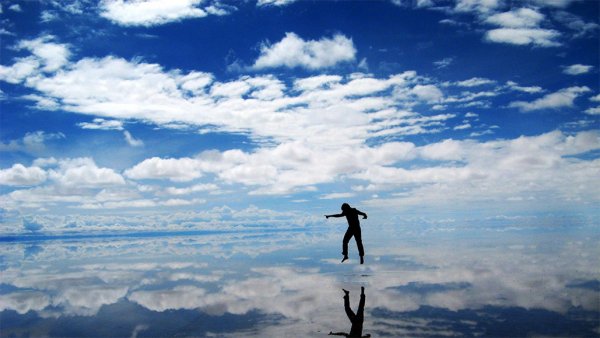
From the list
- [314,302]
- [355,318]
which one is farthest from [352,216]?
[355,318]

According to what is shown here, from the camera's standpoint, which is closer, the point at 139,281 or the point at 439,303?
the point at 439,303

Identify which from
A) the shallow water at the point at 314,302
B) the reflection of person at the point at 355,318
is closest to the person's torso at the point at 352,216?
the shallow water at the point at 314,302

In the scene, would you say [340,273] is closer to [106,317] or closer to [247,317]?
[247,317]

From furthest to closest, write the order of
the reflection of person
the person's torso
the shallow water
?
the person's torso → the shallow water → the reflection of person

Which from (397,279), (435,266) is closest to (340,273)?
(397,279)

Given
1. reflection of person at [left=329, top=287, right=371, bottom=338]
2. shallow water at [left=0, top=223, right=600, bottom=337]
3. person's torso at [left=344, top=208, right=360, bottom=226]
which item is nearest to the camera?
reflection of person at [left=329, top=287, right=371, bottom=338]

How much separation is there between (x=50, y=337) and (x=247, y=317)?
4824mm

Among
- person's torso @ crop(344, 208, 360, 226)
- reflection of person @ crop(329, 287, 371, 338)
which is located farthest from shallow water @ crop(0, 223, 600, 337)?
person's torso @ crop(344, 208, 360, 226)

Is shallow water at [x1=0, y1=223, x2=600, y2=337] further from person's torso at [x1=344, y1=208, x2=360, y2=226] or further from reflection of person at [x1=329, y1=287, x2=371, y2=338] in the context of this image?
person's torso at [x1=344, y1=208, x2=360, y2=226]

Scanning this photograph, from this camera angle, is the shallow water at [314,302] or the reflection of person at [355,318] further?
the shallow water at [314,302]

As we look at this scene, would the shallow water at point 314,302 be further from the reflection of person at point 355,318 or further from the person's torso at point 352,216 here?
the person's torso at point 352,216

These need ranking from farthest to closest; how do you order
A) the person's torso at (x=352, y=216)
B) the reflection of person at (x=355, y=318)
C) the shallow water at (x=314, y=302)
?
the person's torso at (x=352, y=216) → the shallow water at (x=314, y=302) → the reflection of person at (x=355, y=318)

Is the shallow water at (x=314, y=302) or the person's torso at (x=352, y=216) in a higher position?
the person's torso at (x=352, y=216)

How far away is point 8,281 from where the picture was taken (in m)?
20.9
